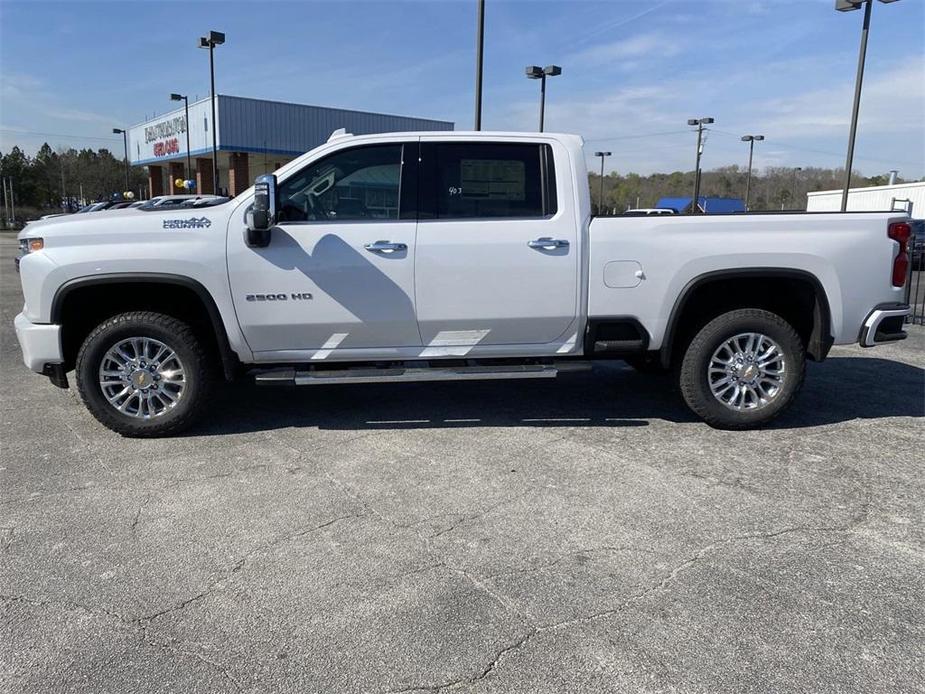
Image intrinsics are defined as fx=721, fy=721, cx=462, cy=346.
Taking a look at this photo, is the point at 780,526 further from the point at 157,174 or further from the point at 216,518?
the point at 157,174

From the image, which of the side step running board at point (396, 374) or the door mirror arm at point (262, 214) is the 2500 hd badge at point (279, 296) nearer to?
the door mirror arm at point (262, 214)

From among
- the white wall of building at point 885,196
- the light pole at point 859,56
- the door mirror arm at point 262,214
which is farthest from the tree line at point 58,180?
the door mirror arm at point 262,214

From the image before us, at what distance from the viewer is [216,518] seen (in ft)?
12.6

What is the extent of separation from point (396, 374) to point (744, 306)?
107 inches

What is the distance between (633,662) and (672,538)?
1.09 meters

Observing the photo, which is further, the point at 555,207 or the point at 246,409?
the point at 246,409

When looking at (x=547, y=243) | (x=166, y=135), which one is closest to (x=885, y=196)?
(x=166, y=135)

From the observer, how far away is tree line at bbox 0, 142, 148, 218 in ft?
241

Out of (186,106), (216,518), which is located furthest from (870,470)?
(186,106)

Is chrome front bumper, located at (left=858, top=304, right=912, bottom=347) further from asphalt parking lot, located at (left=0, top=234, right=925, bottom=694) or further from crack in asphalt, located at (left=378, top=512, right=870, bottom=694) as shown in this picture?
crack in asphalt, located at (left=378, top=512, right=870, bottom=694)

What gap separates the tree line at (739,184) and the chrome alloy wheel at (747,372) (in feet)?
255

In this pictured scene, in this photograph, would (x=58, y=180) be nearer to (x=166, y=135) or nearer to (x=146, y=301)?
(x=166, y=135)

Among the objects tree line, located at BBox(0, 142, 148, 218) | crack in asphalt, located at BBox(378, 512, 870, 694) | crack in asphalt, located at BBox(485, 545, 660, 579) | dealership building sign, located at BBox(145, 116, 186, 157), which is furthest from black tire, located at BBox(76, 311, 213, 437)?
tree line, located at BBox(0, 142, 148, 218)

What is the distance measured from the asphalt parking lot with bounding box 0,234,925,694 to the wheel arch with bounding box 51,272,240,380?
0.67m
